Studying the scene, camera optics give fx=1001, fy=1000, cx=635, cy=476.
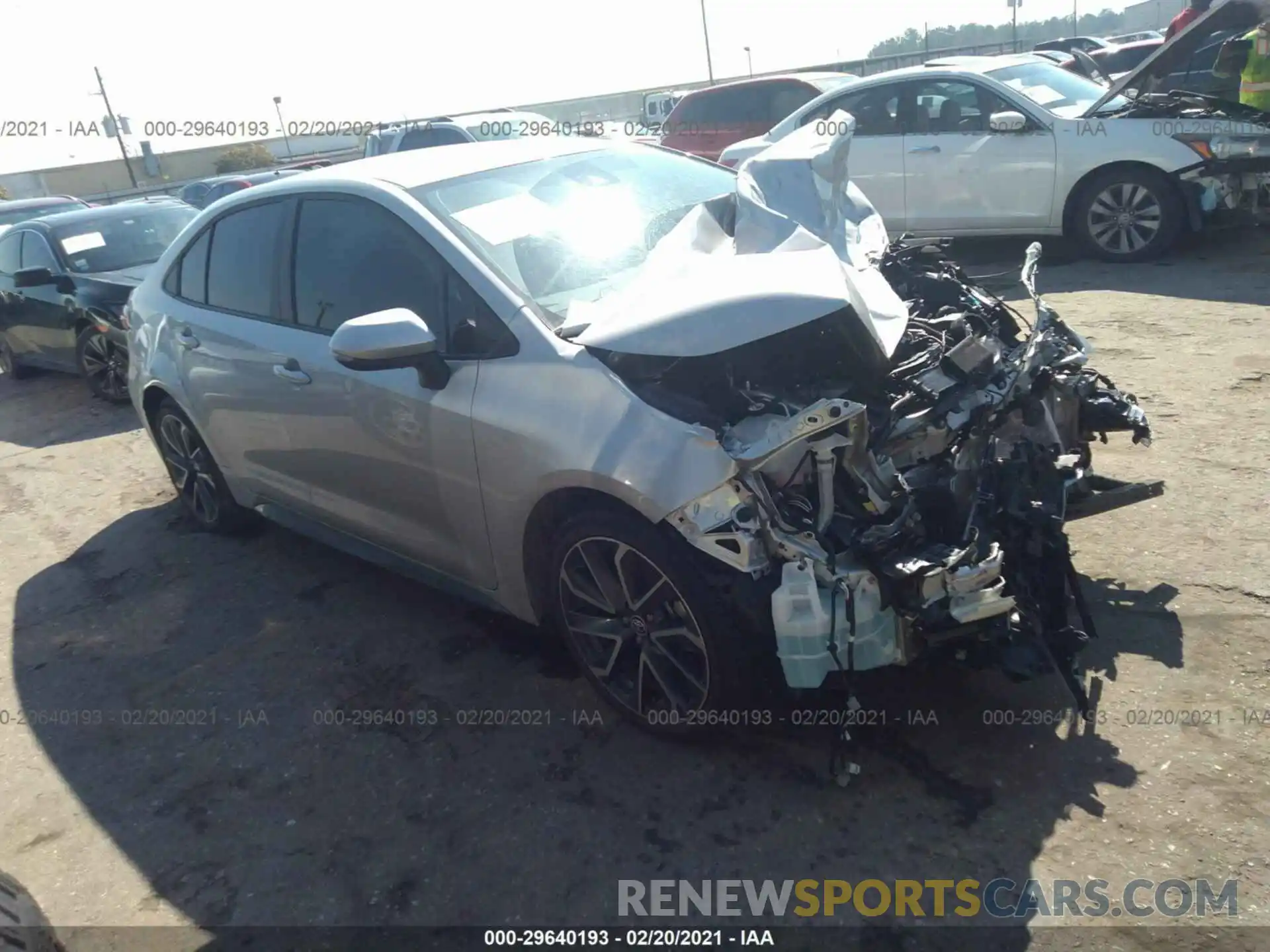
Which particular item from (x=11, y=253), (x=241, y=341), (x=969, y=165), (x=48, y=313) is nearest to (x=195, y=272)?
(x=241, y=341)

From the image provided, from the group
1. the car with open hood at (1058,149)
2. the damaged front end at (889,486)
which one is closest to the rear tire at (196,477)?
the damaged front end at (889,486)

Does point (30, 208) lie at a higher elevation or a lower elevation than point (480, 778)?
higher

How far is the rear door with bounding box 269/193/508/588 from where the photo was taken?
3359 millimetres

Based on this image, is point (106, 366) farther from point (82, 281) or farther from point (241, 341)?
point (241, 341)

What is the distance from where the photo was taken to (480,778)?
319 cm

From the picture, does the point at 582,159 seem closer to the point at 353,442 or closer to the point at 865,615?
the point at 353,442

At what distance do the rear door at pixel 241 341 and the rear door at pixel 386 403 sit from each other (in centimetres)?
12

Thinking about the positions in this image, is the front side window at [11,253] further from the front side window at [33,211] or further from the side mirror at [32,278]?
the front side window at [33,211]

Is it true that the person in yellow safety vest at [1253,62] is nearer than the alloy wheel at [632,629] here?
No

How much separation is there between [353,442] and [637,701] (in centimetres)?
149

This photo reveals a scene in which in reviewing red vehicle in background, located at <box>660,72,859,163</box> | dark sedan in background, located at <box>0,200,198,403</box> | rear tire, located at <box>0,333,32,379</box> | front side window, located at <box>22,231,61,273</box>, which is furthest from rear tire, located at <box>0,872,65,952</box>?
red vehicle in background, located at <box>660,72,859,163</box>

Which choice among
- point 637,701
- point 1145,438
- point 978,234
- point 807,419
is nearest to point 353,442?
point 637,701

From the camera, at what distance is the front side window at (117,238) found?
891 cm

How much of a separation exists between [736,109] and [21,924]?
1231 centimetres
